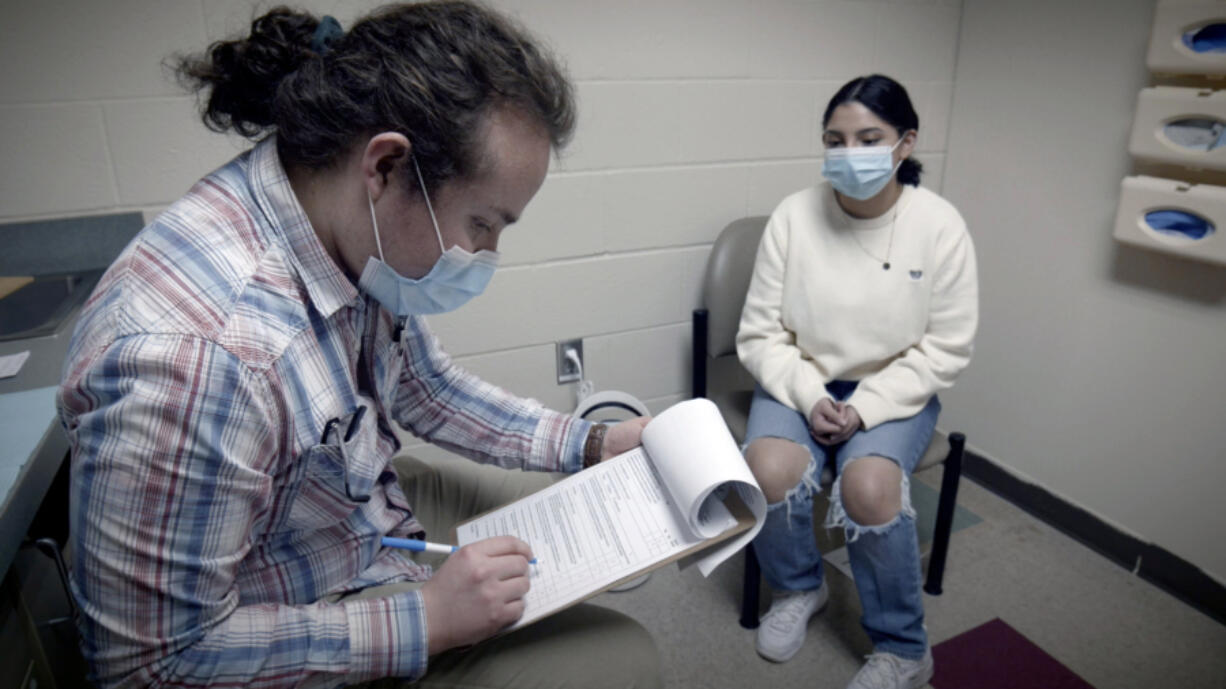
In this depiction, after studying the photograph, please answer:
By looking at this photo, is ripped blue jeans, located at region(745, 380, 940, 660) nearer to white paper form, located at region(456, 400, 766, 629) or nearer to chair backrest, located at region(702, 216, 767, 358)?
chair backrest, located at region(702, 216, 767, 358)

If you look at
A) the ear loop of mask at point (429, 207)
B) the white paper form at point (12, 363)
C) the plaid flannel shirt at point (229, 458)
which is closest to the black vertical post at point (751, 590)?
the plaid flannel shirt at point (229, 458)

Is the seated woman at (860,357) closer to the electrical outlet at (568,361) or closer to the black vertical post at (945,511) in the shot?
the black vertical post at (945,511)

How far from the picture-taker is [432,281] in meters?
0.85

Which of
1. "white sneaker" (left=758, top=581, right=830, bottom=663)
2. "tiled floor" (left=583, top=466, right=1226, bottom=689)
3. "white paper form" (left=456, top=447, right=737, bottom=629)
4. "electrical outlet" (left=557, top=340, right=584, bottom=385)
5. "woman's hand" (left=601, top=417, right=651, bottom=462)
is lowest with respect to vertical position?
"tiled floor" (left=583, top=466, right=1226, bottom=689)

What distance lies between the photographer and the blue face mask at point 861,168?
1.52 meters

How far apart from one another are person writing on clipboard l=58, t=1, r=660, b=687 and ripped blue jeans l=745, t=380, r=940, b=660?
2.27ft

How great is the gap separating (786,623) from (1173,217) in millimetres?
1239

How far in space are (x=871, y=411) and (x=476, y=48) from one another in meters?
1.14

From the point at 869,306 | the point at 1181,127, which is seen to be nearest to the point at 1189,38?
the point at 1181,127

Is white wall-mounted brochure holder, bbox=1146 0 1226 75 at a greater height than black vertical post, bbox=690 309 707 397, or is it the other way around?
white wall-mounted brochure holder, bbox=1146 0 1226 75

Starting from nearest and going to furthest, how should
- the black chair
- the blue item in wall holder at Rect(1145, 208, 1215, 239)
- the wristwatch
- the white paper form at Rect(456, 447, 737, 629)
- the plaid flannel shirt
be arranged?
the plaid flannel shirt
the white paper form at Rect(456, 447, 737, 629)
the wristwatch
the blue item in wall holder at Rect(1145, 208, 1215, 239)
the black chair

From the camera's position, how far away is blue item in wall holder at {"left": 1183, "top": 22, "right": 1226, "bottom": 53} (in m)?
1.43

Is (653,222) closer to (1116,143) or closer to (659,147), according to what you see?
(659,147)

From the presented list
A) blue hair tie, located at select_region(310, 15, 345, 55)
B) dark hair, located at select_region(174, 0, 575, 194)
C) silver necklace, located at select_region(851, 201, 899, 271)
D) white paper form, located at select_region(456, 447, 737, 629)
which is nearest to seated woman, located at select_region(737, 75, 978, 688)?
silver necklace, located at select_region(851, 201, 899, 271)
